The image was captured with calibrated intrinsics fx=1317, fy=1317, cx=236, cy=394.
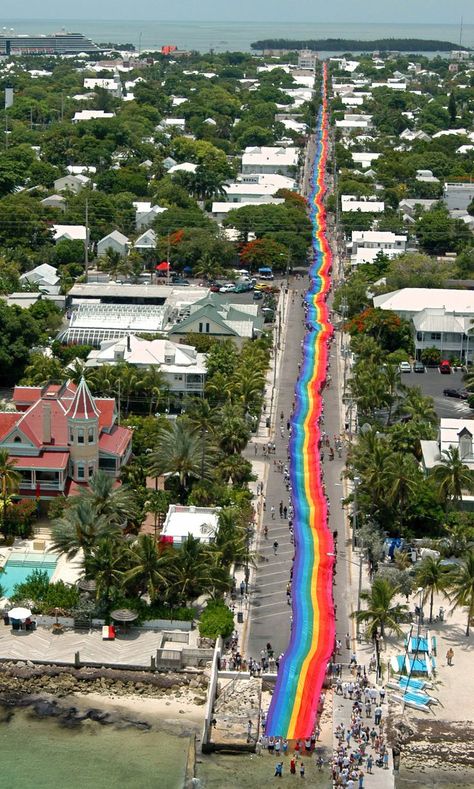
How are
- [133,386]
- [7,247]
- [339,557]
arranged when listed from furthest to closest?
[7,247] < [133,386] < [339,557]

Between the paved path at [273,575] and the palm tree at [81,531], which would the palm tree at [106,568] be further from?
the paved path at [273,575]

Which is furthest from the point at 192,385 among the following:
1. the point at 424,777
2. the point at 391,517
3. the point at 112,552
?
the point at 424,777

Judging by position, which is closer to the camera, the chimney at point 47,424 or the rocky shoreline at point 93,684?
the rocky shoreline at point 93,684

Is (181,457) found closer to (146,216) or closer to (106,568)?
(106,568)

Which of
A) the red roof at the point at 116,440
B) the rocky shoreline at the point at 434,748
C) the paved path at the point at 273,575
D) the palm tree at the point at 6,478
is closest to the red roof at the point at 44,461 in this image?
the palm tree at the point at 6,478

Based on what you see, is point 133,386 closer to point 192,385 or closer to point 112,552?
point 192,385

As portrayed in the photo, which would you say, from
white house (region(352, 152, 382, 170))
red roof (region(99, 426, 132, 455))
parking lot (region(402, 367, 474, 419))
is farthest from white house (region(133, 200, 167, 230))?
red roof (region(99, 426, 132, 455))
